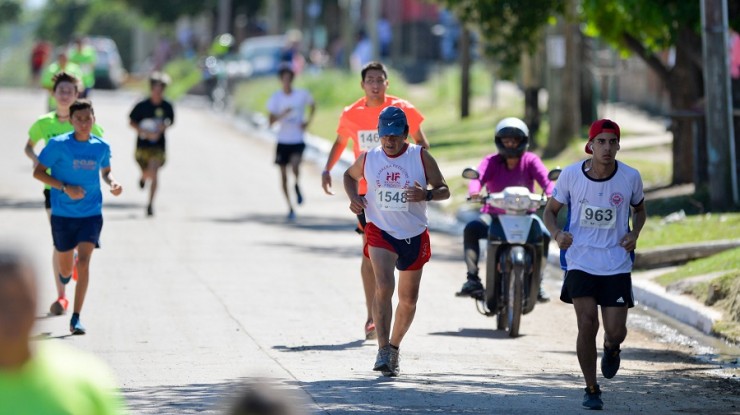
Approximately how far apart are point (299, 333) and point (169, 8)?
58.2m

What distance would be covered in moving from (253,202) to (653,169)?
558 cm

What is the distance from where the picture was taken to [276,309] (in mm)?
13273

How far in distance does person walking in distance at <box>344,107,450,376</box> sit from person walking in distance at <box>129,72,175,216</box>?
32.3 feet

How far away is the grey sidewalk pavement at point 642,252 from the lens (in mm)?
13383

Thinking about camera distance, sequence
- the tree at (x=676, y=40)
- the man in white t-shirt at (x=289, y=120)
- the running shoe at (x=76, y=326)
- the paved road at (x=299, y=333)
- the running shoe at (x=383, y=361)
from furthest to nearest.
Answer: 1. the man in white t-shirt at (x=289, y=120)
2. the tree at (x=676, y=40)
3. the running shoe at (x=76, y=326)
4. the running shoe at (x=383, y=361)
5. the paved road at (x=299, y=333)

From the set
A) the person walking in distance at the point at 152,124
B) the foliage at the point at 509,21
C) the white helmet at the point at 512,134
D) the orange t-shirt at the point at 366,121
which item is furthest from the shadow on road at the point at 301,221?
the orange t-shirt at the point at 366,121

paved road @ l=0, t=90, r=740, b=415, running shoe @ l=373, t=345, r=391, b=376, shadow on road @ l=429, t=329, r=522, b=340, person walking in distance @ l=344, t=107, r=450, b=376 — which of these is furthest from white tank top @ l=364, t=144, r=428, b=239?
shadow on road @ l=429, t=329, r=522, b=340

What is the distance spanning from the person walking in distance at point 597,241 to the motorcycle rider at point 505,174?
2941mm

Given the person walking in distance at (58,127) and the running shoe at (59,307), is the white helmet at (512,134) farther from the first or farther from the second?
the running shoe at (59,307)

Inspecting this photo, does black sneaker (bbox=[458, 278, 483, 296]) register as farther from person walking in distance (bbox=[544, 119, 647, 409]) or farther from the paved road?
person walking in distance (bbox=[544, 119, 647, 409])

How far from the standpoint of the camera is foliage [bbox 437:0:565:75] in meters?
25.7

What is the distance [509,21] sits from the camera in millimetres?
27422

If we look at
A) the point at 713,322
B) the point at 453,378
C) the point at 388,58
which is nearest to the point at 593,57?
the point at 713,322

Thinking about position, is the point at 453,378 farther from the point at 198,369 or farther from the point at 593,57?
the point at 593,57
